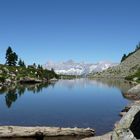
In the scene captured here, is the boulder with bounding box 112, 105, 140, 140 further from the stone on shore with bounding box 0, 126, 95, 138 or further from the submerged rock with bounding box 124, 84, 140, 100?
the submerged rock with bounding box 124, 84, 140, 100

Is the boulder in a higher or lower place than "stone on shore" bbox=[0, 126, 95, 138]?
higher

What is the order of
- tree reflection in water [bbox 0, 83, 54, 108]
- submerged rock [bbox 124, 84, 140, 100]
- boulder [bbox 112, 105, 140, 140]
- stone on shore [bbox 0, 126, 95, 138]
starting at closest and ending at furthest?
boulder [bbox 112, 105, 140, 140] → stone on shore [bbox 0, 126, 95, 138] → tree reflection in water [bbox 0, 83, 54, 108] → submerged rock [bbox 124, 84, 140, 100]

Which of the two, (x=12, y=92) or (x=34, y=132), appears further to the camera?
(x=12, y=92)

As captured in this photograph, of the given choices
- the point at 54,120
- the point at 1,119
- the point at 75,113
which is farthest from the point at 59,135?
the point at 75,113

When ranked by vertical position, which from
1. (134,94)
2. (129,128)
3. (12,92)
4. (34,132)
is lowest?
→ (34,132)

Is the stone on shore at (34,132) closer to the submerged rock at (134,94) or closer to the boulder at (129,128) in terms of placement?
the boulder at (129,128)

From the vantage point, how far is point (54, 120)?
5194 cm

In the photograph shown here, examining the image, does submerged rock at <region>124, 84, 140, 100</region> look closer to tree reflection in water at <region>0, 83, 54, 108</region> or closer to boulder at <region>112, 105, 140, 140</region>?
tree reflection in water at <region>0, 83, 54, 108</region>

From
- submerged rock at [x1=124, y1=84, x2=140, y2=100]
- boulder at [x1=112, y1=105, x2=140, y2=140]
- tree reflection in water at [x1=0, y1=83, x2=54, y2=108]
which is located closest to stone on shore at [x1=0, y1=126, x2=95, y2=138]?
boulder at [x1=112, y1=105, x2=140, y2=140]

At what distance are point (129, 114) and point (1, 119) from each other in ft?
93.7

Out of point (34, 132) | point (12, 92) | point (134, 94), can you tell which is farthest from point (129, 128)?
point (12, 92)

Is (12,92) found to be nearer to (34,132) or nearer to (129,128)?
(34,132)

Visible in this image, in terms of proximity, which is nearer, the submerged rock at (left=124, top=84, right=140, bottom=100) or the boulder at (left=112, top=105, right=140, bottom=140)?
the boulder at (left=112, top=105, right=140, bottom=140)

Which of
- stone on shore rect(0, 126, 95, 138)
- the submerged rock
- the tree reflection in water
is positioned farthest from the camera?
the submerged rock
